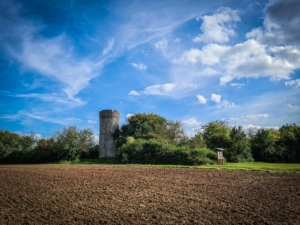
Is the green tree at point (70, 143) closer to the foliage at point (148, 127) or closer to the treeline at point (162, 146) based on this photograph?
the treeline at point (162, 146)

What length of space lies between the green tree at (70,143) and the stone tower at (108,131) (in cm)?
1021

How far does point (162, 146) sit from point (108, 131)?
21566 mm

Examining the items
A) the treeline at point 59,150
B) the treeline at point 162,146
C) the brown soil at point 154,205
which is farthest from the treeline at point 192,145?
the brown soil at point 154,205

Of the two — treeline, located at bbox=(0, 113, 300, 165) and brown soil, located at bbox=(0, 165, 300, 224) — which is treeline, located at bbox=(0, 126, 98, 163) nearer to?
treeline, located at bbox=(0, 113, 300, 165)

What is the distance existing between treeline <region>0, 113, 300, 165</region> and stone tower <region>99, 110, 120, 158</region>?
4.40 feet

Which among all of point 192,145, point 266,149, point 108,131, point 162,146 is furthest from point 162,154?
point 108,131

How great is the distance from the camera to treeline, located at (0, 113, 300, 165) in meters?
26.8

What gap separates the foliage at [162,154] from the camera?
2431 centimetres

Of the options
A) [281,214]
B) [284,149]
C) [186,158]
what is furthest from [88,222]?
[284,149]

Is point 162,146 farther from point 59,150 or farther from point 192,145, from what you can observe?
point 59,150

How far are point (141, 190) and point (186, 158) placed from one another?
1569 cm

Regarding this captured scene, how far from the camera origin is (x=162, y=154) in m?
26.9

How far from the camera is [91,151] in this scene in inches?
1811

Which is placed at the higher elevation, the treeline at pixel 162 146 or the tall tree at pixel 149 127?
the tall tree at pixel 149 127
